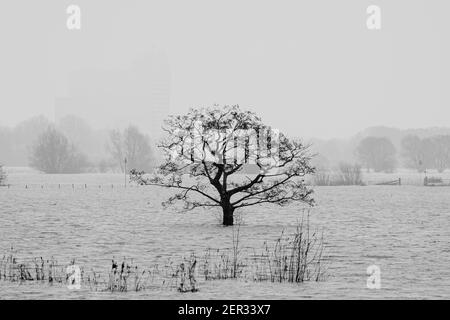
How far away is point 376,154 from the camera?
190500 mm

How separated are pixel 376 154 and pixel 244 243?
161916 mm

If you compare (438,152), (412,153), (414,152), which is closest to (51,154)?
(412,153)

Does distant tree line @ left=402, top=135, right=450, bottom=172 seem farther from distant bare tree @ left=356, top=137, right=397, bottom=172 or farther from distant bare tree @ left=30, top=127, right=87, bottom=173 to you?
distant bare tree @ left=30, top=127, right=87, bottom=173

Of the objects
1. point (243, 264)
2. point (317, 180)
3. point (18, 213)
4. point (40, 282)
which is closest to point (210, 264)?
point (243, 264)

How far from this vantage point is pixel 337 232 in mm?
40031

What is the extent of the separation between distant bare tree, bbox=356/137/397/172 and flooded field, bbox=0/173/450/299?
Answer: 127 m

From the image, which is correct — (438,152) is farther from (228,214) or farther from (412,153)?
(228,214)

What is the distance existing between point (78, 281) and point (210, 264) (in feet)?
20.0

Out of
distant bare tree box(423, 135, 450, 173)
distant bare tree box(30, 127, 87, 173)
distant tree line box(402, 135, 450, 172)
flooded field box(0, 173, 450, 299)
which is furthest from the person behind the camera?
distant tree line box(402, 135, 450, 172)

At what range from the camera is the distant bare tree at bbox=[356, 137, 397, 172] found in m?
189

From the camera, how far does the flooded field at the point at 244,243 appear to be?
20.5 meters

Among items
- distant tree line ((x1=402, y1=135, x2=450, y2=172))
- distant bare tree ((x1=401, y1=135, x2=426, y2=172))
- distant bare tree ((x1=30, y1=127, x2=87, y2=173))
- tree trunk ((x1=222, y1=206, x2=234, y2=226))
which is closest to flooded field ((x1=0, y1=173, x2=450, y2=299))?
tree trunk ((x1=222, y1=206, x2=234, y2=226))

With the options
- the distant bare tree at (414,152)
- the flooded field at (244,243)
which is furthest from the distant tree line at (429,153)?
the flooded field at (244,243)
